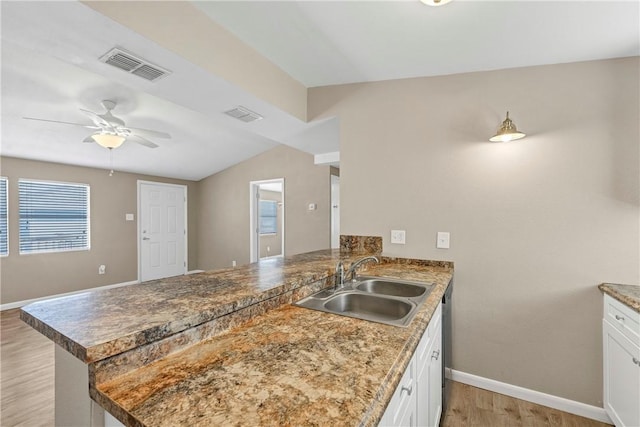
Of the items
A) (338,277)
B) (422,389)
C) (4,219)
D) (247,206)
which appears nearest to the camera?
(422,389)

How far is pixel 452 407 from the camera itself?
6.46 feet

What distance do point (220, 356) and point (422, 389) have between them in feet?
3.09

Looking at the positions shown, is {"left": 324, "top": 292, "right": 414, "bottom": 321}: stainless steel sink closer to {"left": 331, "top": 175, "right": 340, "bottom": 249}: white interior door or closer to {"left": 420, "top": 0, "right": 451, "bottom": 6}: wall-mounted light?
{"left": 420, "top": 0, "right": 451, "bottom": 6}: wall-mounted light

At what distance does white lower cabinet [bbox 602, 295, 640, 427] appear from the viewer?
150 centimetres

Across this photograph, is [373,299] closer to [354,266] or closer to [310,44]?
[354,266]

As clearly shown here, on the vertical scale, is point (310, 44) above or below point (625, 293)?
above

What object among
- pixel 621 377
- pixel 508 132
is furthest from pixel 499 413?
pixel 508 132

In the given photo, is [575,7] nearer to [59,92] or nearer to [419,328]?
[419,328]

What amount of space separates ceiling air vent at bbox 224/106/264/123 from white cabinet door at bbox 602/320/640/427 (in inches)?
113

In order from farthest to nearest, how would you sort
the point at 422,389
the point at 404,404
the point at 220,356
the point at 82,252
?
the point at 82,252
the point at 422,389
the point at 404,404
the point at 220,356

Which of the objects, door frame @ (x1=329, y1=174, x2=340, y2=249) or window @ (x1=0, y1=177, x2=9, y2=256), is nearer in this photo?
window @ (x1=0, y1=177, x2=9, y2=256)

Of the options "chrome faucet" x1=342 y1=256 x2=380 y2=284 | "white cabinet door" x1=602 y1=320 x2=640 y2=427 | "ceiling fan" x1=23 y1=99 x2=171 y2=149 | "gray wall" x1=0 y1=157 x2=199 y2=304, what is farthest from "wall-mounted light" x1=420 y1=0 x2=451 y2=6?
"gray wall" x1=0 y1=157 x2=199 y2=304

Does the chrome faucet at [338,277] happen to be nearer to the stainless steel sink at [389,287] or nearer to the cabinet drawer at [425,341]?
the stainless steel sink at [389,287]

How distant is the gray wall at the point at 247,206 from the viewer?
4.94 metres
